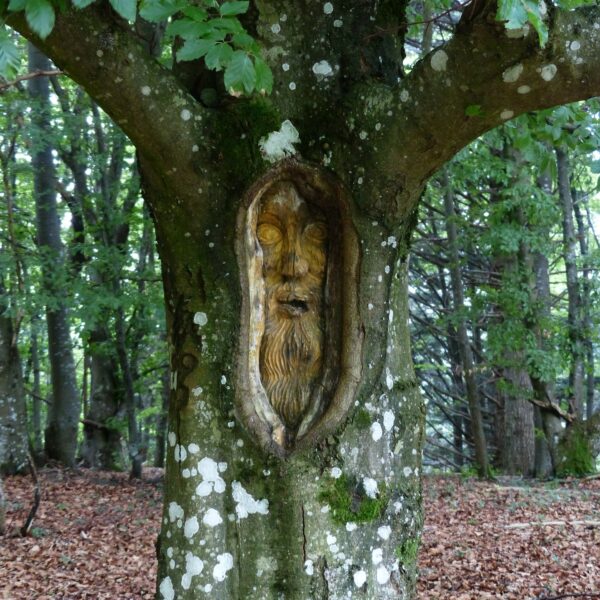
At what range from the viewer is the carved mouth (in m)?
3.20

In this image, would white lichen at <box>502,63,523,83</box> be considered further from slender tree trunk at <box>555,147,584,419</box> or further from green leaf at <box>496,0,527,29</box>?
slender tree trunk at <box>555,147,584,419</box>

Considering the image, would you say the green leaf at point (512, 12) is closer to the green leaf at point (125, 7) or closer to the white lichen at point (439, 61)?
the white lichen at point (439, 61)

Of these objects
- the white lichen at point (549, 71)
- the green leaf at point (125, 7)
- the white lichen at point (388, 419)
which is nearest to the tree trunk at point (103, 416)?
the white lichen at point (388, 419)

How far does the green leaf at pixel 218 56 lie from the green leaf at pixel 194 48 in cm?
2

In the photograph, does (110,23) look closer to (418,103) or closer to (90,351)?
(418,103)

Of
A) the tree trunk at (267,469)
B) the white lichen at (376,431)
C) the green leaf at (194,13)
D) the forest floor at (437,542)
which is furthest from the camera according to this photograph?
the forest floor at (437,542)

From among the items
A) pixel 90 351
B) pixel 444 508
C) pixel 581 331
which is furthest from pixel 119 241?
pixel 581 331

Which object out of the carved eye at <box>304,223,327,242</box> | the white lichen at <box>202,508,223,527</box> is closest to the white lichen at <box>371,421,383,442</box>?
the white lichen at <box>202,508,223,527</box>

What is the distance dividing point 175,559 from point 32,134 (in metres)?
7.86

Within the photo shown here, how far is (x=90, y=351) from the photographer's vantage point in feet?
40.0

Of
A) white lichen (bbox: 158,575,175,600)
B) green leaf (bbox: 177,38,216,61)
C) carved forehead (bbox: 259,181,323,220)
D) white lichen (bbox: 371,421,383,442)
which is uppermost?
green leaf (bbox: 177,38,216,61)

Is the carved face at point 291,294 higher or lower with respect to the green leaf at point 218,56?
lower

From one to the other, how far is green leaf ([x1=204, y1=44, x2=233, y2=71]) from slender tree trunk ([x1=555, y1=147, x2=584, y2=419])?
10269 mm

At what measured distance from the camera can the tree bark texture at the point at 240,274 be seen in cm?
287
